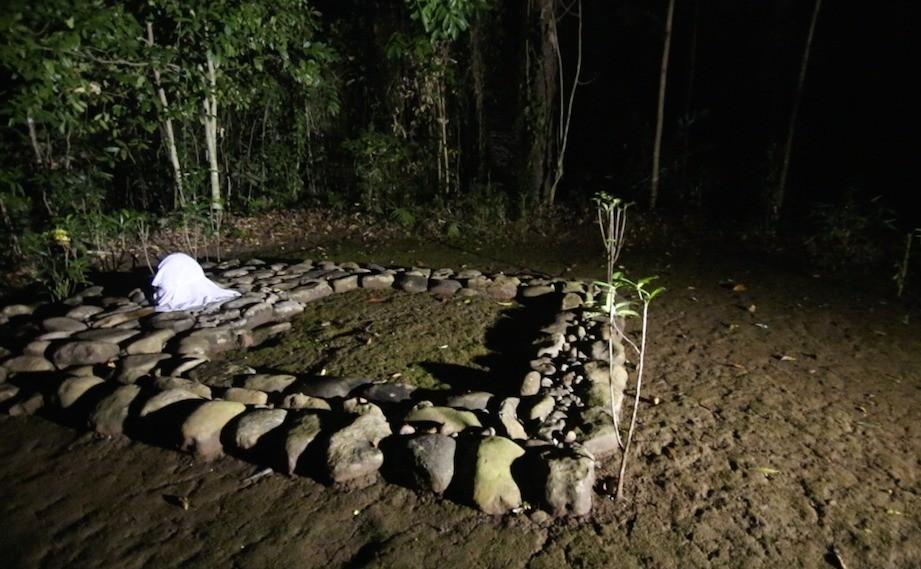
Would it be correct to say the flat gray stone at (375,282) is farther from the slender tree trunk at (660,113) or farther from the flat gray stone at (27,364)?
the slender tree trunk at (660,113)

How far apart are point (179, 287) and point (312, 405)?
1.93 m

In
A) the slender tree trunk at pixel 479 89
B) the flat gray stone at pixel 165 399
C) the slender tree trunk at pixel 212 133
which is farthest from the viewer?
the slender tree trunk at pixel 479 89

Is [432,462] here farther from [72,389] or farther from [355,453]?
[72,389]

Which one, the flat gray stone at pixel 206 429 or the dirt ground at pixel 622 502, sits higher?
the flat gray stone at pixel 206 429

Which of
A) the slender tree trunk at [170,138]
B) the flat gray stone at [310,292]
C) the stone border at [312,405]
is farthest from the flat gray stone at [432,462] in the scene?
the slender tree trunk at [170,138]

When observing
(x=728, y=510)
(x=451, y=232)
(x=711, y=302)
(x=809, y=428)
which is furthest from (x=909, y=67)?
(x=728, y=510)

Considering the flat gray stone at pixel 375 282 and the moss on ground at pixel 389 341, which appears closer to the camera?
the moss on ground at pixel 389 341

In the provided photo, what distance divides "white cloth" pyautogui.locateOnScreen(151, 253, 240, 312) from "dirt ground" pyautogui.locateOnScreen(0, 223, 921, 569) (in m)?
1.31

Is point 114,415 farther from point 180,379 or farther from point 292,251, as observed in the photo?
point 292,251

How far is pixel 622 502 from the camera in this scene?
231 centimetres

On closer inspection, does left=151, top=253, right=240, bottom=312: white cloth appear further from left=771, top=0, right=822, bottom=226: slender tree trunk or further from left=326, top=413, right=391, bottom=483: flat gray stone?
left=771, top=0, right=822, bottom=226: slender tree trunk

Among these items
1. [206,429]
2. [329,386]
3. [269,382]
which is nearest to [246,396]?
[269,382]

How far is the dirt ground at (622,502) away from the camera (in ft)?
6.69

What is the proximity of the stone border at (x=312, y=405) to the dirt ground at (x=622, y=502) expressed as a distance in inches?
3.6
